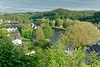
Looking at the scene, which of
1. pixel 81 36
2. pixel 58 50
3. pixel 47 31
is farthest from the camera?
pixel 47 31

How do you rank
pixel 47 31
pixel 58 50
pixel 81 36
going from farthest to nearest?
pixel 47 31 → pixel 81 36 → pixel 58 50

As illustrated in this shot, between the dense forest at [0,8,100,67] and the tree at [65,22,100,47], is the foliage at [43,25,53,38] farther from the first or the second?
the tree at [65,22,100,47]

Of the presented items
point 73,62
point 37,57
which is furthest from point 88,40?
point 37,57

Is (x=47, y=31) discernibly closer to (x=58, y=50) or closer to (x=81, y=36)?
(x=81, y=36)

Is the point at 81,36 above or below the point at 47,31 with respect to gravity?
above

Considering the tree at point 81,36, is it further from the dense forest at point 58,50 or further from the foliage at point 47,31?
the foliage at point 47,31

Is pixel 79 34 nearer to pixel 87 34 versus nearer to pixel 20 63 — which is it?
pixel 87 34

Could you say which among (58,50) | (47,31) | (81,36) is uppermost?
(58,50)

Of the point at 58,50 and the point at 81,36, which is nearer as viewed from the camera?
the point at 58,50

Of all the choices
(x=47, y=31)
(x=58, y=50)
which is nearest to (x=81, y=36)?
(x=58, y=50)

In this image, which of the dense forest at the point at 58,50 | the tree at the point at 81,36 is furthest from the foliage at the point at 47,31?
the tree at the point at 81,36

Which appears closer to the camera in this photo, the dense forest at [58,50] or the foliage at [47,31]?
the dense forest at [58,50]
